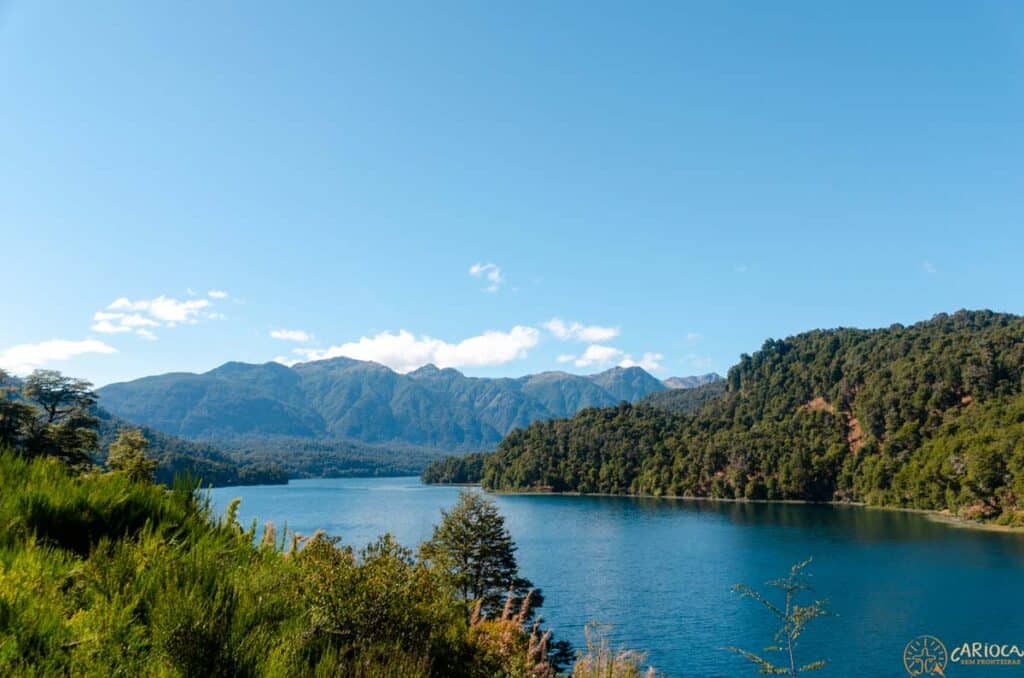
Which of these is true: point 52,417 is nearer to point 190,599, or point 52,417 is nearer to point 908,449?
point 190,599

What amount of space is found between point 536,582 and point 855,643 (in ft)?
99.7

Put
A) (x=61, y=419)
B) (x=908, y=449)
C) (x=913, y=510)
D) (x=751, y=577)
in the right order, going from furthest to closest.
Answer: (x=908, y=449), (x=913, y=510), (x=751, y=577), (x=61, y=419)

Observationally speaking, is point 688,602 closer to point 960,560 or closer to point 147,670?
point 960,560

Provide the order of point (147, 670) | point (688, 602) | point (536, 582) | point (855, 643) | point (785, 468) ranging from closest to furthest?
point (147, 670), point (855, 643), point (688, 602), point (536, 582), point (785, 468)

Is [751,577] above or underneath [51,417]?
underneath

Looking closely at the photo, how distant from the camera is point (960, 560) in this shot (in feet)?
253

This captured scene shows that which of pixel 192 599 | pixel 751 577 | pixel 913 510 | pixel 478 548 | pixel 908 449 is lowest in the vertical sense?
pixel 751 577

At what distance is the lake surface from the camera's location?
153ft

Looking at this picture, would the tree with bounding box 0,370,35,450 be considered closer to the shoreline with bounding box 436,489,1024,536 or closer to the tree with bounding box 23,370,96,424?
the tree with bounding box 23,370,96,424

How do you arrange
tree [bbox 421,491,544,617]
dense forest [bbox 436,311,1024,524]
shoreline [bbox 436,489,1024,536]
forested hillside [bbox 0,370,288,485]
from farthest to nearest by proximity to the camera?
dense forest [bbox 436,311,1024,524] < shoreline [bbox 436,489,1024,536] < tree [bbox 421,491,544,617] < forested hillside [bbox 0,370,288,485]

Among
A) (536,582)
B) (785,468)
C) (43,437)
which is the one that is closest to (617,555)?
(536,582)

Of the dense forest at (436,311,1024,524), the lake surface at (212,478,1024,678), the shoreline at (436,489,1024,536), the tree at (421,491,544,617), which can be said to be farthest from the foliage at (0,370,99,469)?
the dense forest at (436,311,1024,524)

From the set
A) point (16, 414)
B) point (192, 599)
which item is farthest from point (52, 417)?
point (192, 599)

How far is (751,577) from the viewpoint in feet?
229
